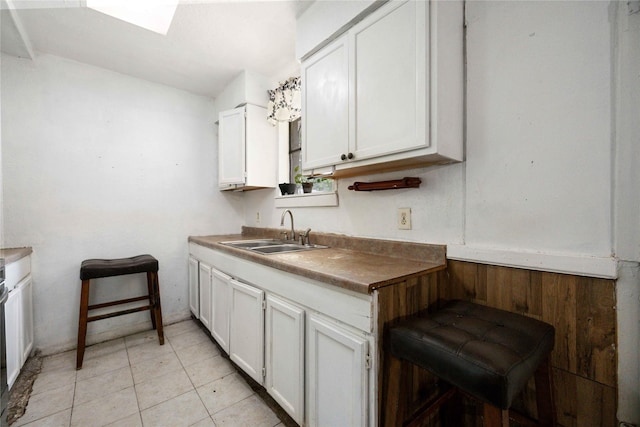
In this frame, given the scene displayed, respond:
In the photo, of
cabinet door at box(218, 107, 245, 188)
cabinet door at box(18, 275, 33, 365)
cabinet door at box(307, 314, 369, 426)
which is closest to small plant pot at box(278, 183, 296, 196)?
cabinet door at box(218, 107, 245, 188)

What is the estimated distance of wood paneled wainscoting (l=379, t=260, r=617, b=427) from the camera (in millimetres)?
910

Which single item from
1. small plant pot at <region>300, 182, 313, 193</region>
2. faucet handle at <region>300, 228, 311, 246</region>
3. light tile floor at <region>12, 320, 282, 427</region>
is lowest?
light tile floor at <region>12, 320, 282, 427</region>

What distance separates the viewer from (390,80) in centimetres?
118

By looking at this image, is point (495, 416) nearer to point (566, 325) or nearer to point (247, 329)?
point (566, 325)

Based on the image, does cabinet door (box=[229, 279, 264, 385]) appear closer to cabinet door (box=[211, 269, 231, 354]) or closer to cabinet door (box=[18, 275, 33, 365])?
cabinet door (box=[211, 269, 231, 354])

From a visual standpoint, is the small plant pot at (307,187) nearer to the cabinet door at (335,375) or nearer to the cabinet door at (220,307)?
the cabinet door at (220,307)

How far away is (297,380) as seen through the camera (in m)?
1.21

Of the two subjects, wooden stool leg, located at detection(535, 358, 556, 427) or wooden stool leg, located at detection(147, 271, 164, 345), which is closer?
wooden stool leg, located at detection(535, 358, 556, 427)

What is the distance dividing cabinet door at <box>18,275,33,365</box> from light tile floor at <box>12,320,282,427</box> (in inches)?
7.0

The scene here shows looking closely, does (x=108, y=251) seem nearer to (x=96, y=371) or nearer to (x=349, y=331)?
(x=96, y=371)

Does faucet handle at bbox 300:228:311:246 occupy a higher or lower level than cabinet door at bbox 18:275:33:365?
higher

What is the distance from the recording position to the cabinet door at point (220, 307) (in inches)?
72.9

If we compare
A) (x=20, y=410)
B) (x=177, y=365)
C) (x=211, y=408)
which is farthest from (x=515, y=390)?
(x=20, y=410)

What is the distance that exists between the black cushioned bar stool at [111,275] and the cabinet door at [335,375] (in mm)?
1656
